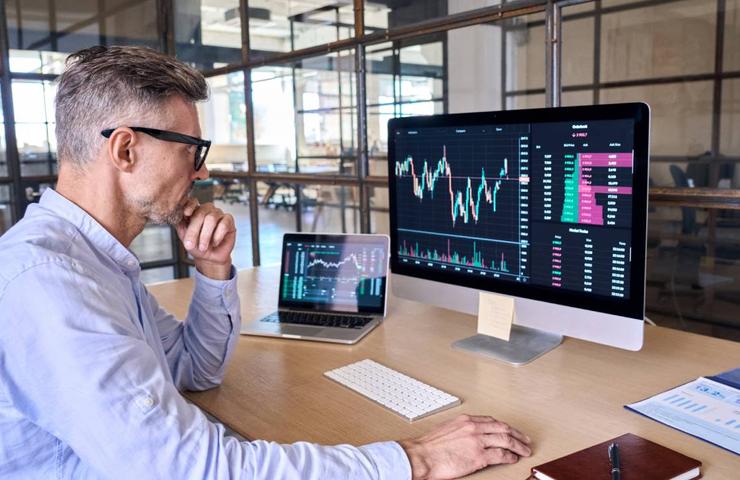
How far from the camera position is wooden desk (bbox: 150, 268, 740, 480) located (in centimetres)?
106

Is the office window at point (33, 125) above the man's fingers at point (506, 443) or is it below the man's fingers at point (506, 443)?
above

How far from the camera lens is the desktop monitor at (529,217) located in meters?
1.21

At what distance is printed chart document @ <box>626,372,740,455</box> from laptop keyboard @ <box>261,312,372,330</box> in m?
0.71

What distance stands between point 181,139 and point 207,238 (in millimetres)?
350

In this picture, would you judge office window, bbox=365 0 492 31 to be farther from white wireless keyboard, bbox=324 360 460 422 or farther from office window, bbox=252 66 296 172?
white wireless keyboard, bbox=324 360 460 422

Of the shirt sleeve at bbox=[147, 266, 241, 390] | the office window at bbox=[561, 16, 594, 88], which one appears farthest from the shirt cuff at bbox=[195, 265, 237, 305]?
the office window at bbox=[561, 16, 594, 88]

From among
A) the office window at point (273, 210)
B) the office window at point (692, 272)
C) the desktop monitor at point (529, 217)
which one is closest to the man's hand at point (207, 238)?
the desktop monitor at point (529, 217)

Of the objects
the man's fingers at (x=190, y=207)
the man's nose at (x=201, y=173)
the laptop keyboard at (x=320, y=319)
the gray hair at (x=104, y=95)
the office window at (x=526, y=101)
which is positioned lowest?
the laptop keyboard at (x=320, y=319)

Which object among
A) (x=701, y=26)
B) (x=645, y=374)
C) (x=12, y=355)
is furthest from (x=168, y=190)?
(x=701, y=26)

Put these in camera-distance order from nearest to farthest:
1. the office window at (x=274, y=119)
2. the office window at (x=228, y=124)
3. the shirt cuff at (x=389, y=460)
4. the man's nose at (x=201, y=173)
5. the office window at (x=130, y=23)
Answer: the shirt cuff at (x=389, y=460)
the man's nose at (x=201, y=173)
the office window at (x=274, y=119)
the office window at (x=228, y=124)
the office window at (x=130, y=23)

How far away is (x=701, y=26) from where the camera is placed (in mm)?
2287

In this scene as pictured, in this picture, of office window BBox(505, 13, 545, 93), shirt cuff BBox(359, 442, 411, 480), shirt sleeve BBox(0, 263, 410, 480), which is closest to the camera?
shirt sleeve BBox(0, 263, 410, 480)

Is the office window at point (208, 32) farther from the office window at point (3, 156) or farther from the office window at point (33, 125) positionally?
the office window at point (3, 156)

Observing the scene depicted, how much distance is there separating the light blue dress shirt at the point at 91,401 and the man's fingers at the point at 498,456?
125mm
